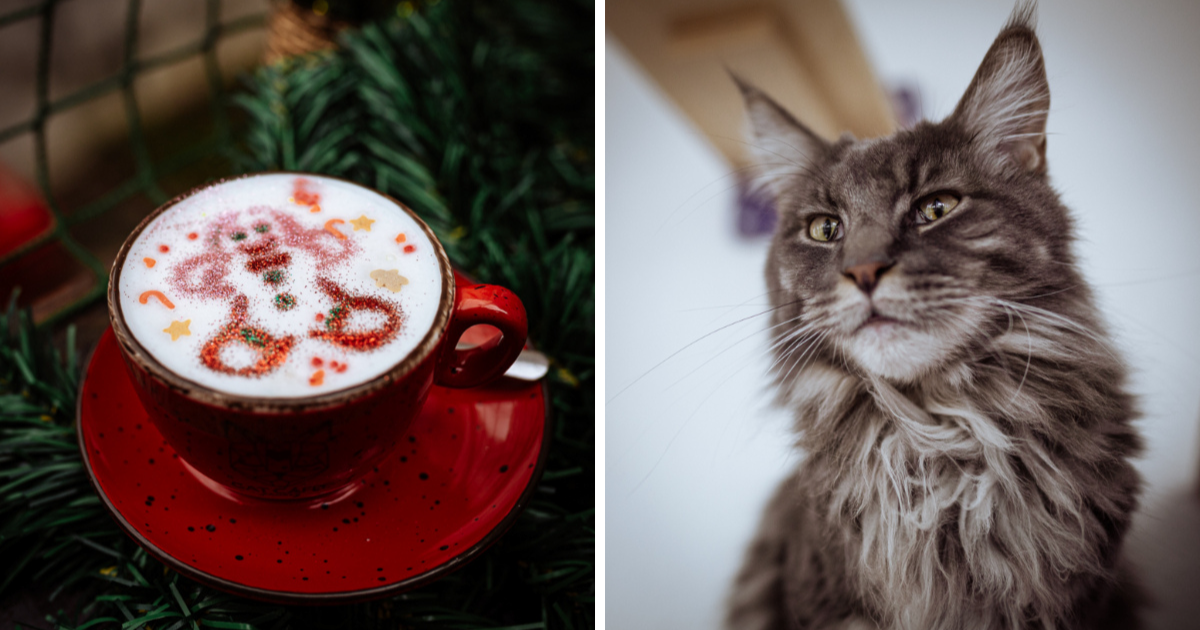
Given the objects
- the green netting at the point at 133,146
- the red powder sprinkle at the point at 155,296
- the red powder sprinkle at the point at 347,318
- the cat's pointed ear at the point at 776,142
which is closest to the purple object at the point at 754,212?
the cat's pointed ear at the point at 776,142

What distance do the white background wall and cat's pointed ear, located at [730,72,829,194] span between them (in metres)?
0.03

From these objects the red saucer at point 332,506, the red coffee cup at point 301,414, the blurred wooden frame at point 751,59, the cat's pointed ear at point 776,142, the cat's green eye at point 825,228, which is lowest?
the red saucer at point 332,506

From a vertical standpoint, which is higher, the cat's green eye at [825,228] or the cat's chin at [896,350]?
the cat's green eye at [825,228]

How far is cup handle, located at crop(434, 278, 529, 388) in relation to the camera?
44 cm

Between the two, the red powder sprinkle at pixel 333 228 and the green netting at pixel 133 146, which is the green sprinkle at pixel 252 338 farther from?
the green netting at pixel 133 146

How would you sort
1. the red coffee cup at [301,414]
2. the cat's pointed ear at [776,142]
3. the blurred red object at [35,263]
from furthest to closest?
the blurred red object at [35,263], the cat's pointed ear at [776,142], the red coffee cup at [301,414]

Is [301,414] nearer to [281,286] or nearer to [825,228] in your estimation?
[281,286]

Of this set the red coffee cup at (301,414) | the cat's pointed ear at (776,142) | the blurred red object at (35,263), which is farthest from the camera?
the blurred red object at (35,263)

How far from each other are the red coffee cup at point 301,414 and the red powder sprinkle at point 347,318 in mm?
19

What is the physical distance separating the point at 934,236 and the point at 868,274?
0.04 metres

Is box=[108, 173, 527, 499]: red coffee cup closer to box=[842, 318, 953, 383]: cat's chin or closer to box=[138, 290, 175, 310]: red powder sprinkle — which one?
box=[138, 290, 175, 310]: red powder sprinkle

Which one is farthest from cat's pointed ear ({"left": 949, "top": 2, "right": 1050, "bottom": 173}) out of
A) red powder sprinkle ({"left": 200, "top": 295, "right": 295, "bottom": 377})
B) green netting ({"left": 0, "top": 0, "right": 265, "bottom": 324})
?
green netting ({"left": 0, "top": 0, "right": 265, "bottom": 324})

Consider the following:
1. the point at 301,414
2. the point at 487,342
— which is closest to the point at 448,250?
the point at 487,342

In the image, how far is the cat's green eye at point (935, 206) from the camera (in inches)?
15.7
